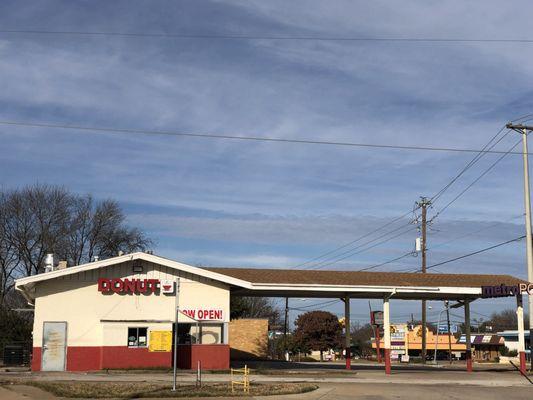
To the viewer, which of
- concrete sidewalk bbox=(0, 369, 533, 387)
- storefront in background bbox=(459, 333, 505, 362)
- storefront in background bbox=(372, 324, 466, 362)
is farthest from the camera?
storefront in background bbox=(372, 324, 466, 362)

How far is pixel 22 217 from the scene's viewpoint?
54219mm

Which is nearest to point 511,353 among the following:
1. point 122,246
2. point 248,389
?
point 122,246

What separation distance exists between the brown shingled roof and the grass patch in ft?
33.0

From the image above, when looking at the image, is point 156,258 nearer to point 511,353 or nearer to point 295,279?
point 295,279

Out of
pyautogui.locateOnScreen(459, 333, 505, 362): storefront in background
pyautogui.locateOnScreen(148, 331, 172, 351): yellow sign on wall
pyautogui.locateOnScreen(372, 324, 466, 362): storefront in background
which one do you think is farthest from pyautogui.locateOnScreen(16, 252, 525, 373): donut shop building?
pyautogui.locateOnScreen(372, 324, 466, 362): storefront in background

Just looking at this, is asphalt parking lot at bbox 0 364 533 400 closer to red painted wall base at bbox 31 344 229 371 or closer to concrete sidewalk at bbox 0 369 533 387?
concrete sidewalk at bbox 0 369 533 387

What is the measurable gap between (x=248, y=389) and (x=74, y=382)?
6531 mm

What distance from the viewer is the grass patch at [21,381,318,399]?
1850 centimetres

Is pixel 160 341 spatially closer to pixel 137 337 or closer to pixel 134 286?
pixel 137 337

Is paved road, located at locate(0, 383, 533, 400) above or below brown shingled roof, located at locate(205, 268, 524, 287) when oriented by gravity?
below

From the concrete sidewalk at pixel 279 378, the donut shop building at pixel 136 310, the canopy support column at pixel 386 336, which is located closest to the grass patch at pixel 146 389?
the concrete sidewalk at pixel 279 378

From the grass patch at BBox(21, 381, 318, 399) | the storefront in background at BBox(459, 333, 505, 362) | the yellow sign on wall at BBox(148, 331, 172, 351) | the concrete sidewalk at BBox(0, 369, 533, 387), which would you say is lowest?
the storefront in background at BBox(459, 333, 505, 362)

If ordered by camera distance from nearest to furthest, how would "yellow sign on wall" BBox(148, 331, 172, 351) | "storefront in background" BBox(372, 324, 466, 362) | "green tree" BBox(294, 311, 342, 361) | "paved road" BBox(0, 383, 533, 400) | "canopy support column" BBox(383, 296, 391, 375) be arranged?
"paved road" BBox(0, 383, 533, 400) < "yellow sign on wall" BBox(148, 331, 172, 351) < "canopy support column" BBox(383, 296, 391, 375) < "green tree" BBox(294, 311, 342, 361) < "storefront in background" BBox(372, 324, 466, 362)

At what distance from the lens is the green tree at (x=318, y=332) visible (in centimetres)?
8281
